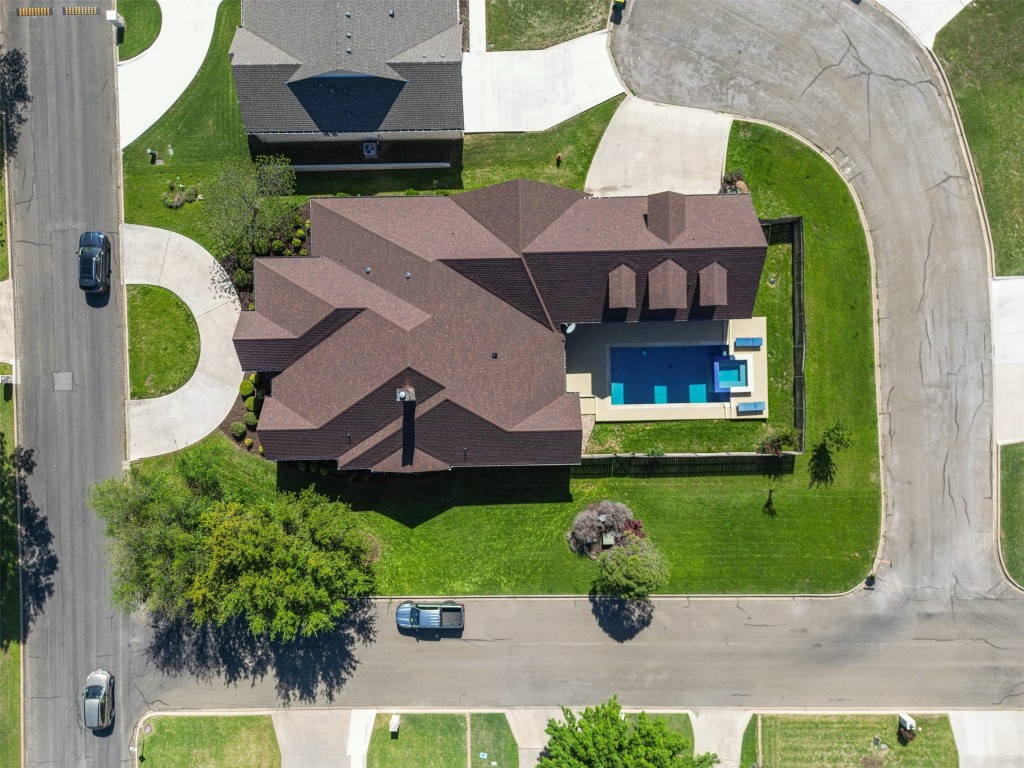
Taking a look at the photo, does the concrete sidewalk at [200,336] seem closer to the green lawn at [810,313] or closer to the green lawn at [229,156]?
the green lawn at [229,156]

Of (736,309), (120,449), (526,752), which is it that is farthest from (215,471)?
(736,309)

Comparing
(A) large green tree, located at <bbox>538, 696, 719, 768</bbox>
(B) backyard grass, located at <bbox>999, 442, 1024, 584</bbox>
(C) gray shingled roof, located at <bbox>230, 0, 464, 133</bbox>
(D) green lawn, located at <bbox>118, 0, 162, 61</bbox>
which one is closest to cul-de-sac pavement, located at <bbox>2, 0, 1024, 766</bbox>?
(B) backyard grass, located at <bbox>999, 442, 1024, 584</bbox>

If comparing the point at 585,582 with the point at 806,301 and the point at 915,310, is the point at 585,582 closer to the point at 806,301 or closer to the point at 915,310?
the point at 806,301

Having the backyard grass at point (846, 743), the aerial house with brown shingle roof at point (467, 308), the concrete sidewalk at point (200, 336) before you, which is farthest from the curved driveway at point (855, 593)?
the concrete sidewalk at point (200, 336)

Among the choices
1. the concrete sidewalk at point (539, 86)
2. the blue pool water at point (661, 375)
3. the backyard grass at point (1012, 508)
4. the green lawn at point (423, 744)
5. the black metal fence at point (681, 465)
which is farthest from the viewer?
the concrete sidewalk at point (539, 86)

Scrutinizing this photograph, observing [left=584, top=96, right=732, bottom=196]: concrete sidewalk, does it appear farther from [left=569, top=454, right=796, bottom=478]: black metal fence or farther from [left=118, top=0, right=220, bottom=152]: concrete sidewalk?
[left=118, top=0, right=220, bottom=152]: concrete sidewalk

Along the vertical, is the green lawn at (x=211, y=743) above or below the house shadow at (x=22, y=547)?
below
